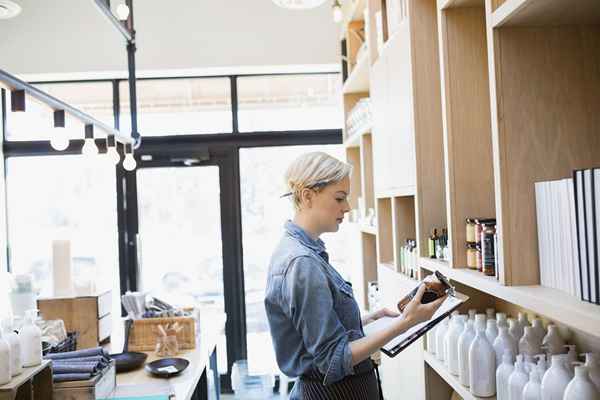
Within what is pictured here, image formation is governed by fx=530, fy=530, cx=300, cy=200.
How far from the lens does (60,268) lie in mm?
3432

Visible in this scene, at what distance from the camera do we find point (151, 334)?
321cm

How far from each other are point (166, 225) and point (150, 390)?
112 inches

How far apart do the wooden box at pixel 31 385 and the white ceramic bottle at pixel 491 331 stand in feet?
5.38

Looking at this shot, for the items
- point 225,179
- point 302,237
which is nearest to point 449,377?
point 302,237

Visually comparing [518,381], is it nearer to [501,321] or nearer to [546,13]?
[501,321]

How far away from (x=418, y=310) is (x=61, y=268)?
2634 millimetres

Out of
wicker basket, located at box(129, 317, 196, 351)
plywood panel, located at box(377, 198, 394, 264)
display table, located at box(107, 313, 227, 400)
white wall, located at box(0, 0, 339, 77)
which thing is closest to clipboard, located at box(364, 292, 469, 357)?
display table, located at box(107, 313, 227, 400)

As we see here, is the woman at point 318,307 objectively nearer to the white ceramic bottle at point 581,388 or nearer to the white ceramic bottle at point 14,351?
the white ceramic bottle at point 581,388

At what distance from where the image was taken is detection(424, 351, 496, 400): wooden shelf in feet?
5.91

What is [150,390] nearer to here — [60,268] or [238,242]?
[60,268]

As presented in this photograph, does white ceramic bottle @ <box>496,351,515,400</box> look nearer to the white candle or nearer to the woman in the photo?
the woman

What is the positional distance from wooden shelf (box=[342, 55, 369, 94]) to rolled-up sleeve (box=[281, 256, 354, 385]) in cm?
209

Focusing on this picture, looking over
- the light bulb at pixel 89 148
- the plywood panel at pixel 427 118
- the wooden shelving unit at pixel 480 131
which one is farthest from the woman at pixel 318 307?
the light bulb at pixel 89 148

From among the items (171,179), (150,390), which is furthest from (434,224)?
(171,179)
